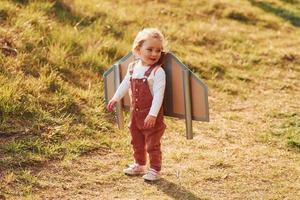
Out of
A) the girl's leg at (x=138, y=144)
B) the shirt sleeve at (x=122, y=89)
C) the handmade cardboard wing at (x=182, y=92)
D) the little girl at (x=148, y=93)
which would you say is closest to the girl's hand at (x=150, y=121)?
the little girl at (x=148, y=93)

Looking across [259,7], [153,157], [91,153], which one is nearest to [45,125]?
[91,153]

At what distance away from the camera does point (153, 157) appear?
189 inches

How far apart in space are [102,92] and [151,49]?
2337mm

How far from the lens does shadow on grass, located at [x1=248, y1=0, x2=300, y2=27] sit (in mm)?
11734

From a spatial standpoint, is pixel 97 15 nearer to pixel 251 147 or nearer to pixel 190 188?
pixel 251 147

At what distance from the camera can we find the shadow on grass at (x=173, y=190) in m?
4.59

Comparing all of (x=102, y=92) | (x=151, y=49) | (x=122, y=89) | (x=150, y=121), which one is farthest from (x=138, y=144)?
(x=102, y=92)

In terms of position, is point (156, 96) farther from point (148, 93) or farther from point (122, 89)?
point (122, 89)

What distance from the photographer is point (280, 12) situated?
39.8 ft

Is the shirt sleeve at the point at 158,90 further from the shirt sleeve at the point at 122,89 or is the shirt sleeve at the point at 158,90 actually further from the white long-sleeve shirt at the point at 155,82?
the shirt sleeve at the point at 122,89

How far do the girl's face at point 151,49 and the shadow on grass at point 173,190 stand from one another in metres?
1.06

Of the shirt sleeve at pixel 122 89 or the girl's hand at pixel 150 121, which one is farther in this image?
the shirt sleeve at pixel 122 89

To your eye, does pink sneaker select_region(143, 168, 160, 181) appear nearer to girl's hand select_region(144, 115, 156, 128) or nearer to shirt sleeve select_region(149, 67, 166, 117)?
girl's hand select_region(144, 115, 156, 128)

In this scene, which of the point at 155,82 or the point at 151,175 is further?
the point at 151,175
